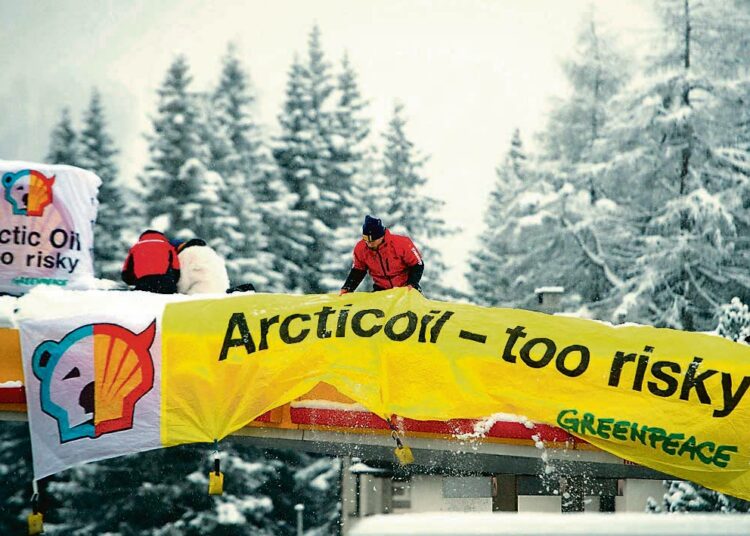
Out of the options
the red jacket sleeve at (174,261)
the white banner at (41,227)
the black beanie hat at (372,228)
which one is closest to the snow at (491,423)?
the black beanie hat at (372,228)

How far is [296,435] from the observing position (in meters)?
7.11

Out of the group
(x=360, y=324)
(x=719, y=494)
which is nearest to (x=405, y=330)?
(x=360, y=324)

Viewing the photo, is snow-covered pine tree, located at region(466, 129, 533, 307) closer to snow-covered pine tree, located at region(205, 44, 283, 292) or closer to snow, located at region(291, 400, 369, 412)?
snow-covered pine tree, located at region(205, 44, 283, 292)

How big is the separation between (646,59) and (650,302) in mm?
5351

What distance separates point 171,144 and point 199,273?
17.0m

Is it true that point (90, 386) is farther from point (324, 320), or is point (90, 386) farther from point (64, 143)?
point (64, 143)

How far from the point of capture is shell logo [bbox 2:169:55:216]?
847cm

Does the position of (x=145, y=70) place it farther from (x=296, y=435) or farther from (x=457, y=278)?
(x=296, y=435)

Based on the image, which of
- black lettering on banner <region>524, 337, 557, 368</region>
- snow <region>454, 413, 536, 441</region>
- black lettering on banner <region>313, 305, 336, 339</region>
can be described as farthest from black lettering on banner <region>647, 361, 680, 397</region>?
black lettering on banner <region>313, 305, 336, 339</region>

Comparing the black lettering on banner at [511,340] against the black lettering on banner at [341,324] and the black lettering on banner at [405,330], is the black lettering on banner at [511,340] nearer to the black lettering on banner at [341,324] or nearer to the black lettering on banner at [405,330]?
the black lettering on banner at [405,330]

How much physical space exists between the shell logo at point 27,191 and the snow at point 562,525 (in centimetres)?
690

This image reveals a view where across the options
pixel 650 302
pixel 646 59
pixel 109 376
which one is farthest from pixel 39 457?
pixel 646 59

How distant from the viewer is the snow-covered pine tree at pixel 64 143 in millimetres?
25594

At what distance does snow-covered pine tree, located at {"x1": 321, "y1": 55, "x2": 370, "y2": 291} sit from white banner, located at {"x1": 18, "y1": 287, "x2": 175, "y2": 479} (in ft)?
53.7
